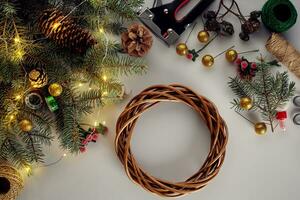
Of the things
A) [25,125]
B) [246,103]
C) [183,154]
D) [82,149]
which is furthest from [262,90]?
[25,125]

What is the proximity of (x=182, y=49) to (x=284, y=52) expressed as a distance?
265 millimetres

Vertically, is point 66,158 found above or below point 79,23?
below

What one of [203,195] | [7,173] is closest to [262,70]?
[203,195]

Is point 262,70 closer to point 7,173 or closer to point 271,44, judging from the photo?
point 271,44

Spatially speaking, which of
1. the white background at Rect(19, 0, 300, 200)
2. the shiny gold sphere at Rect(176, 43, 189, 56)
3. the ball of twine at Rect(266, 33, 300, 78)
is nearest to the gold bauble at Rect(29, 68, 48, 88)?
the white background at Rect(19, 0, 300, 200)

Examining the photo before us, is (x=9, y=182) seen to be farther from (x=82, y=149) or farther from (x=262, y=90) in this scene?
(x=262, y=90)

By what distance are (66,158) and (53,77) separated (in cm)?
24

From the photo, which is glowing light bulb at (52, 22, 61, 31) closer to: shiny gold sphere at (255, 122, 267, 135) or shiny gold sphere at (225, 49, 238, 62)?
shiny gold sphere at (225, 49, 238, 62)

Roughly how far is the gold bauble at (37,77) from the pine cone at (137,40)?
8.3 inches

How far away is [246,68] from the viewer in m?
1.27

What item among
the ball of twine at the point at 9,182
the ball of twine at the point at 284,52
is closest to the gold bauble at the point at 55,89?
the ball of twine at the point at 9,182

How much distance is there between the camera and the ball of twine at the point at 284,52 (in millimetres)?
1272

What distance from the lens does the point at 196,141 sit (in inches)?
50.9

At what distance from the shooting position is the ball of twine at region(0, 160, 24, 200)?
3.89 ft
